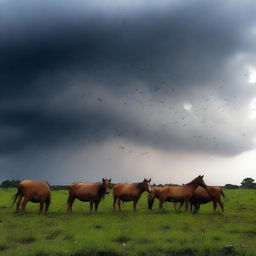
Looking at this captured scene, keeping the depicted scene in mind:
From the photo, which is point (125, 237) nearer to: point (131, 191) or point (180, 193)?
point (180, 193)

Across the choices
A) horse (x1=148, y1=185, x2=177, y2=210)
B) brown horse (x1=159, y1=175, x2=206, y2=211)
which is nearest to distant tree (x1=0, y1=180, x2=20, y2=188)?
horse (x1=148, y1=185, x2=177, y2=210)

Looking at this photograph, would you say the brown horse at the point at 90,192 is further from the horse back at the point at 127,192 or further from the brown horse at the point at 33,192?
the brown horse at the point at 33,192

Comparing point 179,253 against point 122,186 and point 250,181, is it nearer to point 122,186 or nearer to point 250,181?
point 122,186

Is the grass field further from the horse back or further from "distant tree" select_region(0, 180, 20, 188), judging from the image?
"distant tree" select_region(0, 180, 20, 188)

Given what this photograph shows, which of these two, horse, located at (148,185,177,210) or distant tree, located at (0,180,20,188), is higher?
distant tree, located at (0,180,20,188)

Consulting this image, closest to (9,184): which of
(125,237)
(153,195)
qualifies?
(153,195)

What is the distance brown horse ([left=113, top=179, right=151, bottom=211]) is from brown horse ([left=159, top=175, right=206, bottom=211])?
127 cm

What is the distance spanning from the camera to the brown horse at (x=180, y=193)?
24375 millimetres

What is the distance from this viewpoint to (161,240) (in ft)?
46.2

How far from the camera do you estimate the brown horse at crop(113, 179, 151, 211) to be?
25.2m

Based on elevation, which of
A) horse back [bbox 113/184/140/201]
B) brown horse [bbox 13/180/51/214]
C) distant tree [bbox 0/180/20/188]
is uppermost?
distant tree [bbox 0/180/20/188]

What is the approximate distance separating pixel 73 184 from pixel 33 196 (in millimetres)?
3238

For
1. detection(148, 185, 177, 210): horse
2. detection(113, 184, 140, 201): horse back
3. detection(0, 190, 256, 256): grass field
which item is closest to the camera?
detection(0, 190, 256, 256): grass field

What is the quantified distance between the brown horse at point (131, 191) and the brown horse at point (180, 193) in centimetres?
127
